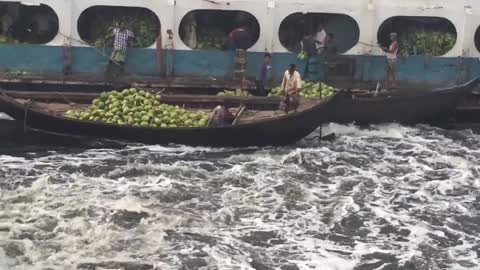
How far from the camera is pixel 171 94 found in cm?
1484

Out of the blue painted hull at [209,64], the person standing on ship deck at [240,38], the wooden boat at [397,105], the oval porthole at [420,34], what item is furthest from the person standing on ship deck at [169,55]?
the oval porthole at [420,34]

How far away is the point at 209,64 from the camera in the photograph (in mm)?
15414

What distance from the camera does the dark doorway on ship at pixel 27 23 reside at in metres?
15.4

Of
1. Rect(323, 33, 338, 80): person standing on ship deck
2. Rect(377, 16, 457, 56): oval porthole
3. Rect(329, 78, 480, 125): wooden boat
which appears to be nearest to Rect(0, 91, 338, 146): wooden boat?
Rect(329, 78, 480, 125): wooden boat

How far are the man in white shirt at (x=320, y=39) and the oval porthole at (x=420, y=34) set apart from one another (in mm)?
1135

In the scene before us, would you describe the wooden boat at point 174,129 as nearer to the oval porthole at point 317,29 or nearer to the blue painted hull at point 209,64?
the blue painted hull at point 209,64

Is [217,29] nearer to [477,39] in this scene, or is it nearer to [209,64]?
[209,64]

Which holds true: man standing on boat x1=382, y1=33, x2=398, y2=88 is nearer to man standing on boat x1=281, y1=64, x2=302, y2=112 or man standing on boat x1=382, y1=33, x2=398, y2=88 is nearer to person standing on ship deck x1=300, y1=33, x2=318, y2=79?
person standing on ship deck x1=300, y1=33, x2=318, y2=79

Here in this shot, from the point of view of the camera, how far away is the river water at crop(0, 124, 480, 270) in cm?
963

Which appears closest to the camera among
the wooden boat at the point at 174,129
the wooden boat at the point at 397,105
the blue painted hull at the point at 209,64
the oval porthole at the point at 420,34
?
the wooden boat at the point at 174,129

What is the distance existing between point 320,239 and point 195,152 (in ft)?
12.5

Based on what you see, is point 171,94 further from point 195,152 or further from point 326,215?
point 326,215

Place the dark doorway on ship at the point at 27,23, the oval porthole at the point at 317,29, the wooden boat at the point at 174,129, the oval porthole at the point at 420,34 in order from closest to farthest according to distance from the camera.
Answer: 1. the wooden boat at the point at 174,129
2. the dark doorway on ship at the point at 27,23
3. the oval porthole at the point at 420,34
4. the oval porthole at the point at 317,29

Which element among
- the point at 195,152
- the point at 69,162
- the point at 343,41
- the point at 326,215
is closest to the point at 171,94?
the point at 195,152
